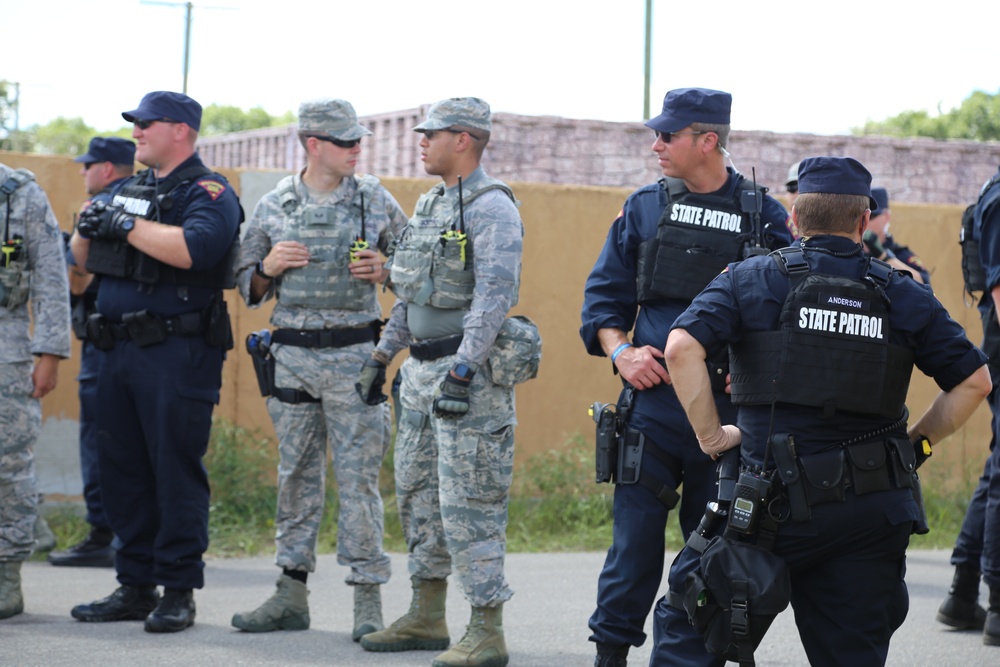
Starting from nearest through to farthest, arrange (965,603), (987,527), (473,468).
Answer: (473,468) → (987,527) → (965,603)

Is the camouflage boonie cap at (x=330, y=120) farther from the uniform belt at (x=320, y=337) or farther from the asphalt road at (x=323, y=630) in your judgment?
the asphalt road at (x=323, y=630)

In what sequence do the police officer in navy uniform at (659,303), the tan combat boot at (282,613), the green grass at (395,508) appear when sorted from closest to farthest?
the police officer in navy uniform at (659,303)
the tan combat boot at (282,613)
the green grass at (395,508)

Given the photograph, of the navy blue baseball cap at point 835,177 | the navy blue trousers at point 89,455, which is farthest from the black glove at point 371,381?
the navy blue baseball cap at point 835,177

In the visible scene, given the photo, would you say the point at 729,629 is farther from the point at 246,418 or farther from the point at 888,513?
the point at 246,418

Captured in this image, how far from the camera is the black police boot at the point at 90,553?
750cm

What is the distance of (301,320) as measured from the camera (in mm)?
5836

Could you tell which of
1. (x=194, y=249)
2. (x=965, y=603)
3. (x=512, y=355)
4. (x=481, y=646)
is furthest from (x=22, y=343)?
(x=965, y=603)

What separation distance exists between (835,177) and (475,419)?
1.97 metres

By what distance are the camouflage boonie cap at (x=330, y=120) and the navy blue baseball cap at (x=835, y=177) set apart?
2.62 meters

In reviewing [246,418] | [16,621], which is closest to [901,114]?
[246,418]

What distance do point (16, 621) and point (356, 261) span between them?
2.24m

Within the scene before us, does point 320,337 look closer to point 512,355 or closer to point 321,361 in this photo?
point 321,361

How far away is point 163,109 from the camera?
230 inches

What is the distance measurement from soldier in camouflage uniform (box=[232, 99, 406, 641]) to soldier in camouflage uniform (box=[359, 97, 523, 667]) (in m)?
0.35
